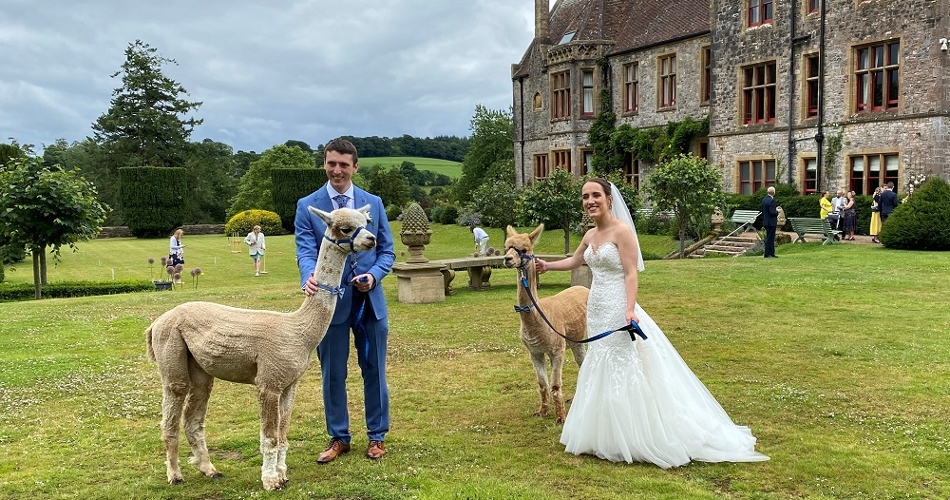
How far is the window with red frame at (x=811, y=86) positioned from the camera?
27.5m

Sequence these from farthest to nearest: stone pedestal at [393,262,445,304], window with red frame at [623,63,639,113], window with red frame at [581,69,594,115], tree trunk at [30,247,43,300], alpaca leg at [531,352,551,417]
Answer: window with red frame at [581,69,594,115]
window with red frame at [623,63,639,113]
tree trunk at [30,247,43,300]
stone pedestal at [393,262,445,304]
alpaca leg at [531,352,551,417]

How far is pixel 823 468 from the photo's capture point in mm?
5617

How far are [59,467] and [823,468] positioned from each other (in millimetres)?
6085

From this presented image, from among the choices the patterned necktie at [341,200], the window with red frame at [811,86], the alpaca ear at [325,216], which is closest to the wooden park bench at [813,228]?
the window with red frame at [811,86]

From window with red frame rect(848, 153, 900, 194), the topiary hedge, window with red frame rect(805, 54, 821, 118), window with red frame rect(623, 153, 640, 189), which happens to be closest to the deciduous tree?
the topiary hedge

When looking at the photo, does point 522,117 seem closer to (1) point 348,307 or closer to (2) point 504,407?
(2) point 504,407

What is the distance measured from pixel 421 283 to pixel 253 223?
35.3 metres

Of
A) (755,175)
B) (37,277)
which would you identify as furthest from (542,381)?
(755,175)

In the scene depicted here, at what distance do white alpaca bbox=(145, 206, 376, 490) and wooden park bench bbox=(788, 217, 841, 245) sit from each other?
22.5 meters

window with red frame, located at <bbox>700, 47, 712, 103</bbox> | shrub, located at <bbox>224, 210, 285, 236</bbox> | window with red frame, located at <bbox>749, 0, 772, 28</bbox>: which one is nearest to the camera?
window with red frame, located at <bbox>749, 0, 772, 28</bbox>

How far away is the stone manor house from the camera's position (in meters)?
24.4

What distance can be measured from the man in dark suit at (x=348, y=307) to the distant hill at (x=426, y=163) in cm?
10374

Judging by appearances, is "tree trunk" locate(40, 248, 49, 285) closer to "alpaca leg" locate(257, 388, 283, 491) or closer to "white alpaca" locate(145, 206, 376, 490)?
"white alpaca" locate(145, 206, 376, 490)

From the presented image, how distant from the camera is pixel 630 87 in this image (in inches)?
1415
